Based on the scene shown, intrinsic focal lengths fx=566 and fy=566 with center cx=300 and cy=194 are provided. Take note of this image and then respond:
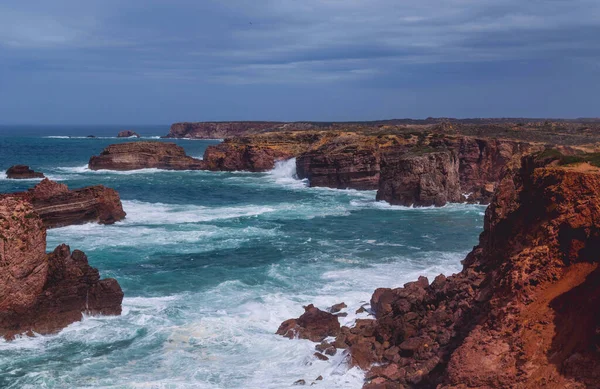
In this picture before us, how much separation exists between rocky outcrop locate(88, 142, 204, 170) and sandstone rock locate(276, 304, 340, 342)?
69790mm

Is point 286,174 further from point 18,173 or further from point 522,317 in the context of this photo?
point 522,317

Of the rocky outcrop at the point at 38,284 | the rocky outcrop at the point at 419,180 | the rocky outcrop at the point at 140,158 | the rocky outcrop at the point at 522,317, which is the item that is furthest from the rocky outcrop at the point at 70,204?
the rocky outcrop at the point at 140,158

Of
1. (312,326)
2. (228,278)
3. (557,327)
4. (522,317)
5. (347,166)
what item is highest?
(347,166)

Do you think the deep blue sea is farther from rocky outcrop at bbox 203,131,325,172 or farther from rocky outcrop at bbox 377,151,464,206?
rocky outcrop at bbox 203,131,325,172

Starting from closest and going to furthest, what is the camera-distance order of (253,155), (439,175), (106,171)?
(439,175), (106,171), (253,155)

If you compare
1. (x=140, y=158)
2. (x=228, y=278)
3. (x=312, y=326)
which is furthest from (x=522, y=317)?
(x=140, y=158)

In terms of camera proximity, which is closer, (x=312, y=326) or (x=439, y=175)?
(x=312, y=326)

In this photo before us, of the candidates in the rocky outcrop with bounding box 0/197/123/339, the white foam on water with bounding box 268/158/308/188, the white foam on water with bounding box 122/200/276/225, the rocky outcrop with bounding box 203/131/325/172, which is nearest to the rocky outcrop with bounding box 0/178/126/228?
the white foam on water with bounding box 122/200/276/225

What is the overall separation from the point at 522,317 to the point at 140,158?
7930 cm

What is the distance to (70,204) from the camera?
119 ft

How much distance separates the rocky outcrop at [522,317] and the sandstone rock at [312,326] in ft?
4.15

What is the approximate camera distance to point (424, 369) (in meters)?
14.0

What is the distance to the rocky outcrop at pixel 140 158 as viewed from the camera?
275 ft

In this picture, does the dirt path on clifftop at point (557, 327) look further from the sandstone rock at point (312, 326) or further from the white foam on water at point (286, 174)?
the white foam on water at point (286, 174)
